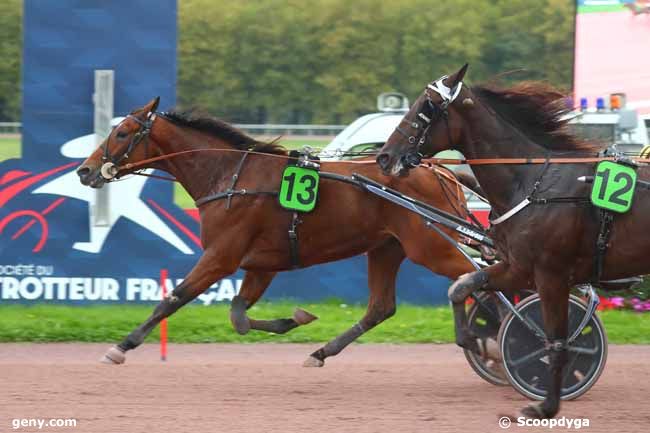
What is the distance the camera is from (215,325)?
1040 cm

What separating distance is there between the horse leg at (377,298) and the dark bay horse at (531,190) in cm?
145

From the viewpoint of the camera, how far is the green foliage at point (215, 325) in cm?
1010

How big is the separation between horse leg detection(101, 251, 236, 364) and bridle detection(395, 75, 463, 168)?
1.85 metres

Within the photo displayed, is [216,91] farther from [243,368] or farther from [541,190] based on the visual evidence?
[541,190]

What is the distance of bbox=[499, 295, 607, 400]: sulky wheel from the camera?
737 cm

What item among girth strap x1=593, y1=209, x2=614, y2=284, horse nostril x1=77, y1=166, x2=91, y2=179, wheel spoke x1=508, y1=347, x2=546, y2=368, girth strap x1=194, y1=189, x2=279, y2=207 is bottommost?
wheel spoke x1=508, y1=347, x2=546, y2=368

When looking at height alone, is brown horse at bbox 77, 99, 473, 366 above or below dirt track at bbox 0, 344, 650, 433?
above

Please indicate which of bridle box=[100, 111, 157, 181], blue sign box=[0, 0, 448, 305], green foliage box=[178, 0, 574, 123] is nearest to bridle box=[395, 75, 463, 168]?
bridle box=[100, 111, 157, 181]

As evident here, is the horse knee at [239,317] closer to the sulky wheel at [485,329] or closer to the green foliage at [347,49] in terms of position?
the sulky wheel at [485,329]

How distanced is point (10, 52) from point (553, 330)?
20.1 meters

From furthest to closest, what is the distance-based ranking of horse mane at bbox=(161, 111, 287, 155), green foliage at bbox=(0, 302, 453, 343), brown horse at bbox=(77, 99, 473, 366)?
green foliage at bbox=(0, 302, 453, 343), horse mane at bbox=(161, 111, 287, 155), brown horse at bbox=(77, 99, 473, 366)

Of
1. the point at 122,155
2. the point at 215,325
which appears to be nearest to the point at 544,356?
the point at 122,155

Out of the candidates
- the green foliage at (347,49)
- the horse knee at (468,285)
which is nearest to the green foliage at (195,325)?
the horse knee at (468,285)

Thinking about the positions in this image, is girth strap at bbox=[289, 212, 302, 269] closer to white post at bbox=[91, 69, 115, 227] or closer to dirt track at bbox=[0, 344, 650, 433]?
dirt track at bbox=[0, 344, 650, 433]
